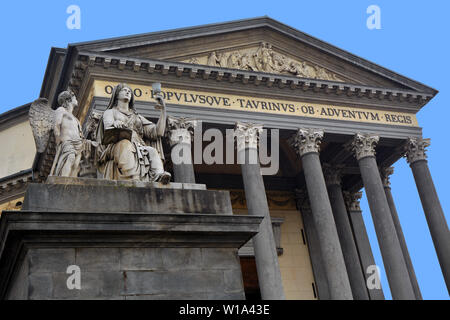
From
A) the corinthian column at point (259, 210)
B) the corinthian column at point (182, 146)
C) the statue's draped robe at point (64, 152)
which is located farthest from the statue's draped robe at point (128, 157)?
the corinthian column at point (182, 146)

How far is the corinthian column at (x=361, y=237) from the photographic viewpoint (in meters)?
27.3

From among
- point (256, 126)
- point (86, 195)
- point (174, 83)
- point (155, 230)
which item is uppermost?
point (174, 83)

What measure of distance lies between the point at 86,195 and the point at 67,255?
95 cm

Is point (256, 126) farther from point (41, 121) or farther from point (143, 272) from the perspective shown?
point (143, 272)

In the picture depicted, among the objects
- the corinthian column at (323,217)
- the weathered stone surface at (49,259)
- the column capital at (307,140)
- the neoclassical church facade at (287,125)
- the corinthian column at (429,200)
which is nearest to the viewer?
the weathered stone surface at (49,259)

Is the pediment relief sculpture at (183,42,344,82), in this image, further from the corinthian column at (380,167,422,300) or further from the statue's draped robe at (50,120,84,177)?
the statue's draped robe at (50,120,84,177)

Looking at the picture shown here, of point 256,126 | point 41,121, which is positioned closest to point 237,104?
point 256,126

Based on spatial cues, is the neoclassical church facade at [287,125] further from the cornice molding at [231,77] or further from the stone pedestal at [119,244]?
the stone pedestal at [119,244]

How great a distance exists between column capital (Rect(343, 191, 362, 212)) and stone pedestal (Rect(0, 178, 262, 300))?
76.0 ft

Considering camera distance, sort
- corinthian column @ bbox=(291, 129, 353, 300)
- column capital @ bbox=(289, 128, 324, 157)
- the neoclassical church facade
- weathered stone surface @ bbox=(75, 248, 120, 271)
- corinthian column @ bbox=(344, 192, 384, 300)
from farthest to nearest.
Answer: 1. corinthian column @ bbox=(344, 192, 384, 300)
2. column capital @ bbox=(289, 128, 324, 157)
3. the neoclassical church facade
4. corinthian column @ bbox=(291, 129, 353, 300)
5. weathered stone surface @ bbox=(75, 248, 120, 271)

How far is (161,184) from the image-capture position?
853cm

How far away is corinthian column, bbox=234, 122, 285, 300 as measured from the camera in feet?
65.4

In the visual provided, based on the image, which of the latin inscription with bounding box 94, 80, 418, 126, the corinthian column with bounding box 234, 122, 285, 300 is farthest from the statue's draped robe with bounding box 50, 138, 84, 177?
the latin inscription with bounding box 94, 80, 418, 126
